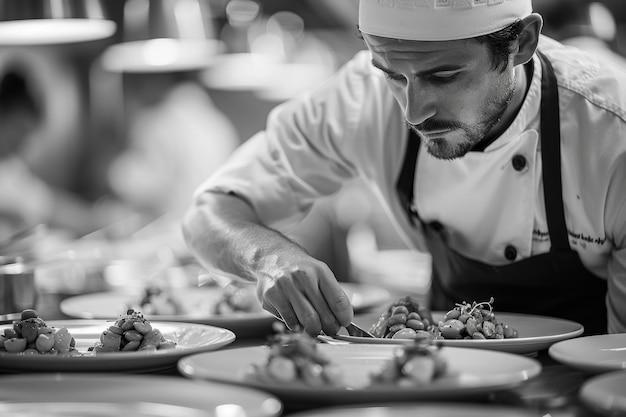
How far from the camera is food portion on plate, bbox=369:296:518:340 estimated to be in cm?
174

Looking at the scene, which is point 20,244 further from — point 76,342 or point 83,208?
point 83,208

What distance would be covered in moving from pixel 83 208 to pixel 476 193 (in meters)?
5.92

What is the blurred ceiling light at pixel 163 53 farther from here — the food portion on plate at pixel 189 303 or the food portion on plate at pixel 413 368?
the food portion on plate at pixel 413 368

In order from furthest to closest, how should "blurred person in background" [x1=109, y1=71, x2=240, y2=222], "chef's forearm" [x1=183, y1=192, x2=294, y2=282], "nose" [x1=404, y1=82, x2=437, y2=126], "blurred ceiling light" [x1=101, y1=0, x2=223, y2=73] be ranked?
1. "blurred person in background" [x1=109, y1=71, x2=240, y2=222]
2. "blurred ceiling light" [x1=101, y1=0, x2=223, y2=73]
3. "chef's forearm" [x1=183, y1=192, x2=294, y2=282]
4. "nose" [x1=404, y1=82, x2=437, y2=126]

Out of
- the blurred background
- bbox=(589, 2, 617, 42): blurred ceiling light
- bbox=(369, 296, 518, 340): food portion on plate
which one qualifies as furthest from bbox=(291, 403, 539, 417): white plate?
bbox=(589, 2, 617, 42): blurred ceiling light

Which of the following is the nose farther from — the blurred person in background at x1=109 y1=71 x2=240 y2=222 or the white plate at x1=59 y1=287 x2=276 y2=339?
the blurred person in background at x1=109 y1=71 x2=240 y2=222

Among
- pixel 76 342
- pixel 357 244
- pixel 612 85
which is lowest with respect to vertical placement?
pixel 357 244

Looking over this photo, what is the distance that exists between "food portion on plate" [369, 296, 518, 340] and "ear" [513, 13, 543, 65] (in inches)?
22.8

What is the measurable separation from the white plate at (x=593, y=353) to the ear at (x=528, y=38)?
696 mm

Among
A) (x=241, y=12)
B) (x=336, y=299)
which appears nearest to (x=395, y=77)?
(x=336, y=299)

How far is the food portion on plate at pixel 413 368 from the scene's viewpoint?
127 centimetres

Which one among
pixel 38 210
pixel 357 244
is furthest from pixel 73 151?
pixel 357 244

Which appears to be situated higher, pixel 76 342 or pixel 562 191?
pixel 562 191

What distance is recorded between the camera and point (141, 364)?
1.53 meters
